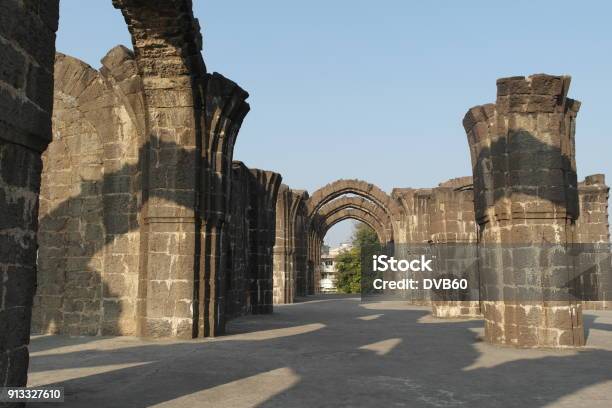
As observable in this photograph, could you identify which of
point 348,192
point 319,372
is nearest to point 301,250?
point 348,192

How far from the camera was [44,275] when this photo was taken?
9547mm

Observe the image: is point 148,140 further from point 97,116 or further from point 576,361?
point 576,361

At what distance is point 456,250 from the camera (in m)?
14.8

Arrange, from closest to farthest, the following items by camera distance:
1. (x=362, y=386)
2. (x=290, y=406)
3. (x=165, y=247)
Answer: (x=290, y=406), (x=362, y=386), (x=165, y=247)

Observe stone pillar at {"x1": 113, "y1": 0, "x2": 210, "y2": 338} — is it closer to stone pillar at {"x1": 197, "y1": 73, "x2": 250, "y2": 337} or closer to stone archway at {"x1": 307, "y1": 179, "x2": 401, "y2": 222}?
stone pillar at {"x1": 197, "y1": 73, "x2": 250, "y2": 337}

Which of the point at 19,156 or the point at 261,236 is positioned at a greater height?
the point at 261,236

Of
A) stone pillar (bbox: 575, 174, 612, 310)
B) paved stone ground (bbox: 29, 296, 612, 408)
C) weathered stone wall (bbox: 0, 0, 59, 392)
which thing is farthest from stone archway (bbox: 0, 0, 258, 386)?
stone pillar (bbox: 575, 174, 612, 310)

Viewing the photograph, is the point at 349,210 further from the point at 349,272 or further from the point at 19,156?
the point at 19,156

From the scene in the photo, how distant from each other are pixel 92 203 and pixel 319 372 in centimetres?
581

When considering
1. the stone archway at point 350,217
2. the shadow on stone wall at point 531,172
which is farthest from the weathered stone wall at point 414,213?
the shadow on stone wall at point 531,172

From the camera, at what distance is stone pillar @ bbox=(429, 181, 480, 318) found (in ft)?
48.0

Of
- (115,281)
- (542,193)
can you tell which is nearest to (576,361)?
(542,193)

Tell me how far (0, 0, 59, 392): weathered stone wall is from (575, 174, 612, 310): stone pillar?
18.0 m

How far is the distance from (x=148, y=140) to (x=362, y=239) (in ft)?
151
